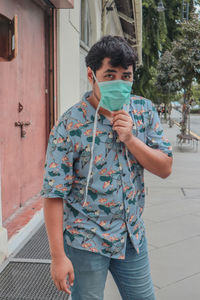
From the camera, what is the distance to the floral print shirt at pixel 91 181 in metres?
1.57

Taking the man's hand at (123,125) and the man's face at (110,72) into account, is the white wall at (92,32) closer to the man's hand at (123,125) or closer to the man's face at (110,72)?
the man's face at (110,72)

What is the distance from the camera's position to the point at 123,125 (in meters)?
1.50

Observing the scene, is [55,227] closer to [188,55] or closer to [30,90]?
[30,90]

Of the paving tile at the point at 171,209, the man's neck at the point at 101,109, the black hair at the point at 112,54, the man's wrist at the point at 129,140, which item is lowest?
the paving tile at the point at 171,209

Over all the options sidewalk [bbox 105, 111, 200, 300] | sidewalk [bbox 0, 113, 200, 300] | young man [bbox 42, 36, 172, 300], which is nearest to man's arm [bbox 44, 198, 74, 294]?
young man [bbox 42, 36, 172, 300]

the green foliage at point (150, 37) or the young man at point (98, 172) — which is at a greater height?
the green foliage at point (150, 37)

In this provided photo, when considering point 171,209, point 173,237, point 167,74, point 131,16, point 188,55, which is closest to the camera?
point 173,237

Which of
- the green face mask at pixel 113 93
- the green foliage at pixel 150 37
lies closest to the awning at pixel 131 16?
the green foliage at pixel 150 37

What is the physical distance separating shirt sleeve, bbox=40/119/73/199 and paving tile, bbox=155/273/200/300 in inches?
73.9

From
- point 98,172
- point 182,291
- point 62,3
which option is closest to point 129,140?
point 98,172

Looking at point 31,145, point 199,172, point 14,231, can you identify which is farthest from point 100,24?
point 14,231

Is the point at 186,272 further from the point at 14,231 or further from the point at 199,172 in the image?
the point at 199,172

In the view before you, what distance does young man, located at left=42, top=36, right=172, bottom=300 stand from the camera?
156 centimetres

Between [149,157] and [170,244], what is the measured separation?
9.20 ft
